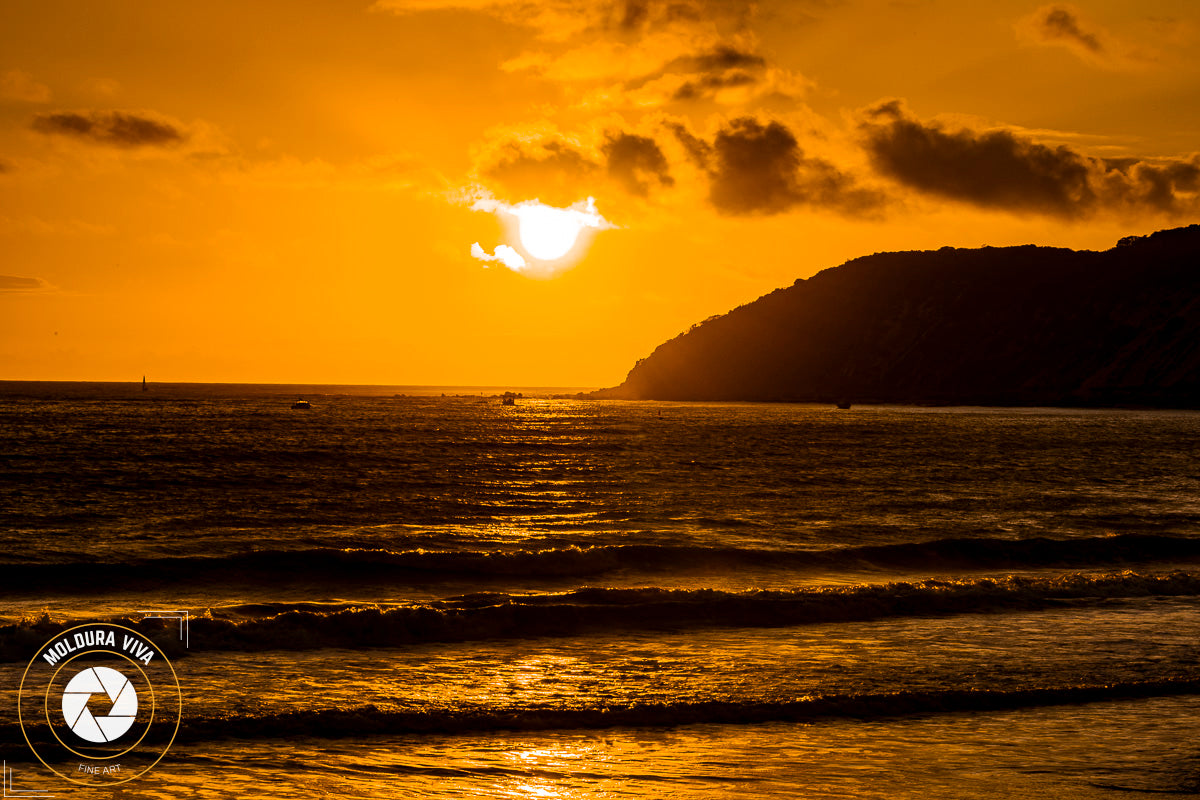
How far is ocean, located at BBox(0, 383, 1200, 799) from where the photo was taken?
37.0ft

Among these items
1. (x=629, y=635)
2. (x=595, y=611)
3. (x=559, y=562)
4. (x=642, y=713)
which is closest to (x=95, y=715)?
(x=642, y=713)

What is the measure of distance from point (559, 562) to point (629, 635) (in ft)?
30.8

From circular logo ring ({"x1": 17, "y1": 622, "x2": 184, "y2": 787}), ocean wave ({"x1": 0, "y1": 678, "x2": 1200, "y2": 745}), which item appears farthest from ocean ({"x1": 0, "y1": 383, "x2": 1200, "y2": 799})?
circular logo ring ({"x1": 17, "y1": 622, "x2": 184, "y2": 787})

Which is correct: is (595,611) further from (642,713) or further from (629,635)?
(642,713)

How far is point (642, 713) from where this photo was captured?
13328 mm

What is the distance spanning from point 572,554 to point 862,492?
2369 cm

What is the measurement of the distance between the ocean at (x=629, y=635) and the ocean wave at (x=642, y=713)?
51 mm

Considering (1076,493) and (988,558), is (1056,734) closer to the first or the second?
(988,558)

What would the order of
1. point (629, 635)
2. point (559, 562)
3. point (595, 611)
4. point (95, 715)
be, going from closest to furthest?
point (95, 715), point (629, 635), point (595, 611), point (559, 562)

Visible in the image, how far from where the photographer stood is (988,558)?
97.7ft

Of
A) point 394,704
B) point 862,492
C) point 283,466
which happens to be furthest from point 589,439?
point 394,704

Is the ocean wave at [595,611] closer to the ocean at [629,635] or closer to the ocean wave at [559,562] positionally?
the ocean at [629,635]

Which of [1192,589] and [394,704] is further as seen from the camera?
[1192,589]

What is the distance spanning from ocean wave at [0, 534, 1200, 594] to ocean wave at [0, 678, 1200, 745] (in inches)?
486
